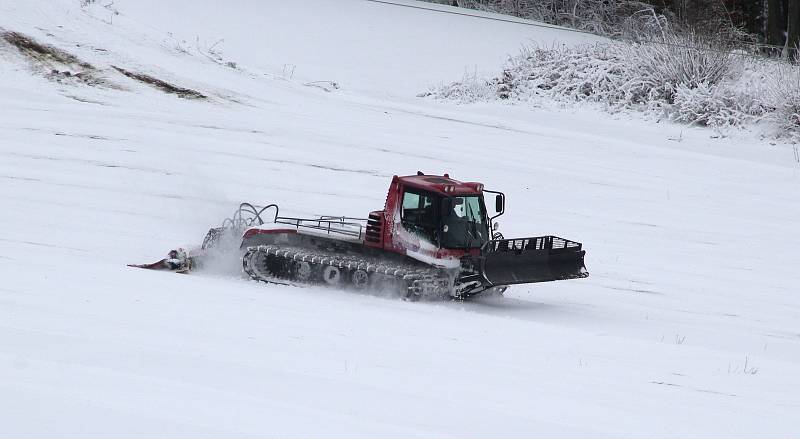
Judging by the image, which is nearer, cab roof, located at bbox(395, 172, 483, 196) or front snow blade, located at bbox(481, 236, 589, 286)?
front snow blade, located at bbox(481, 236, 589, 286)

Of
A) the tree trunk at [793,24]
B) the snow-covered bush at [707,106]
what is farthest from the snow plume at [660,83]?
the tree trunk at [793,24]

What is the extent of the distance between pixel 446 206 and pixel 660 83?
13.9 m

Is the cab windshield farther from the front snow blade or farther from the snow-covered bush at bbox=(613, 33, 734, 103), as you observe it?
the snow-covered bush at bbox=(613, 33, 734, 103)

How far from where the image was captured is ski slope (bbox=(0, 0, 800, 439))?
730 centimetres

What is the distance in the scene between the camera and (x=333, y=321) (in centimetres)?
1026

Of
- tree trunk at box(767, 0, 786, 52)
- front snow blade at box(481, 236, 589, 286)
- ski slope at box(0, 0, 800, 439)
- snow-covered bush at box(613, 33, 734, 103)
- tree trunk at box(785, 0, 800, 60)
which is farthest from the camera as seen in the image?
tree trunk at box(767, 0, 786, 52)

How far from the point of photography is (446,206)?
1234 cm

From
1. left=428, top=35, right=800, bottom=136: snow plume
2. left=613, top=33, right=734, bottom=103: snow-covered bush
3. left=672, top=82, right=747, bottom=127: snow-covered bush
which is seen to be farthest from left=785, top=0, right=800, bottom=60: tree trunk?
left=672, top=82, right=747, bottom=127: snow-covered bush

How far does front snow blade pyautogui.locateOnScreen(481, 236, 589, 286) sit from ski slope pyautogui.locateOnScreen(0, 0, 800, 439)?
1.75 ft

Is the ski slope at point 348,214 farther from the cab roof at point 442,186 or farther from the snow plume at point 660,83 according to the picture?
the cab roof at point 442,186

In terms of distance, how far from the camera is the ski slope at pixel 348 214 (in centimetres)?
730

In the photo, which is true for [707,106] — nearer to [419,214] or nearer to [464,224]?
[464,224]

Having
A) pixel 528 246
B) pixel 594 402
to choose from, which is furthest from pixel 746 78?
pixel 594 402

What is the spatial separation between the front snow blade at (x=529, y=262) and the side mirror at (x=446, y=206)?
638 millimetres
